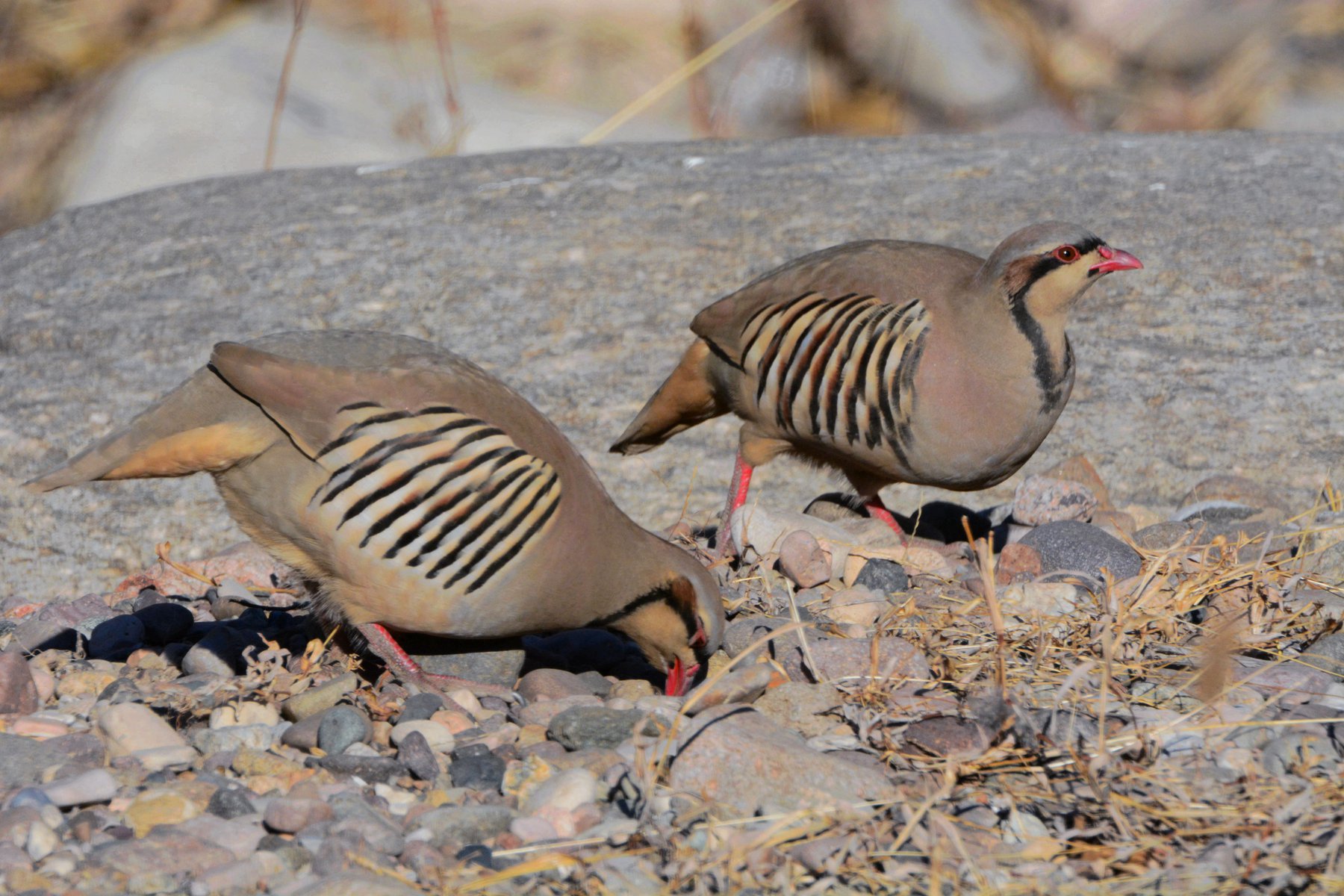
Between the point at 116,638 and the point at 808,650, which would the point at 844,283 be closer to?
the point at 808,650

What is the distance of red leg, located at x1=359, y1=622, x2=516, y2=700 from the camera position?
359cm

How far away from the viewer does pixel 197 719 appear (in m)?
3.32

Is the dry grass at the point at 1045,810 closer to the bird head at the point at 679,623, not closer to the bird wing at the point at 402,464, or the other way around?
the bird head at the point at 679,623

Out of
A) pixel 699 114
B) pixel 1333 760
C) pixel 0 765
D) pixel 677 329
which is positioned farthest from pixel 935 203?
pixel 0 765

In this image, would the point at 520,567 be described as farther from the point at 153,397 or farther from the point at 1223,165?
the point at 1223,165

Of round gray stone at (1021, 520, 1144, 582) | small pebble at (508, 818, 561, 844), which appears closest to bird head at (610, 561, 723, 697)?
small pebble at (508, 818, 561, 844)

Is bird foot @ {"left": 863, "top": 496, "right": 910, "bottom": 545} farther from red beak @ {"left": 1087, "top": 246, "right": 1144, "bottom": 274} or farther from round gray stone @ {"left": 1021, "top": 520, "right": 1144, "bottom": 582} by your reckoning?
red beak @ {"left": 1087, "top": 246, "right": 1144, "bottom": 274}

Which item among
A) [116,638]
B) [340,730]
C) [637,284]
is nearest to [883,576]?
[340,730]

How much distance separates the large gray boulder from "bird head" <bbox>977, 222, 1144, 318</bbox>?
1.65 m

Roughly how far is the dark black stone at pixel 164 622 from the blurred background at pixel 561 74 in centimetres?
662

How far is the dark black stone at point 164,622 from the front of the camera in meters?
4.09

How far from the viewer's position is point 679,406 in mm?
5066

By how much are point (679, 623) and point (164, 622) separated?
159 centimetres

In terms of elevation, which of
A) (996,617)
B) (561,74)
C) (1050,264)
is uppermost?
(561,74)
